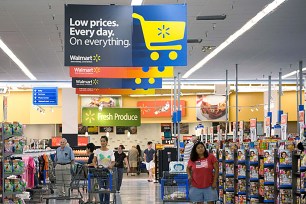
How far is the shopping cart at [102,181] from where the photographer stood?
42.3 ft

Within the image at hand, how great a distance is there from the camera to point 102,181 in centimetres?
1333

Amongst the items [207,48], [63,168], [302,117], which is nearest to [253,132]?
[302,117]

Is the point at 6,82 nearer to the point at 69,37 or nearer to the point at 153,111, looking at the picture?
the point at 153,111

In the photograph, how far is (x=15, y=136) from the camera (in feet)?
43.7

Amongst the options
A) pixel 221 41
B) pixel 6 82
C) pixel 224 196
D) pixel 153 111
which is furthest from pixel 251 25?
pixel 153 111

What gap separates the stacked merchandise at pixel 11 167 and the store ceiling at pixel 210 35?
110 inches

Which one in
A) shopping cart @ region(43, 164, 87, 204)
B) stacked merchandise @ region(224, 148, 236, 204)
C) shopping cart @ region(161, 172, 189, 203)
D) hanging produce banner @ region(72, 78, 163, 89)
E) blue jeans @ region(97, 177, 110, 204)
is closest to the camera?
shopping cart @ region(161, 172, 189, 203)

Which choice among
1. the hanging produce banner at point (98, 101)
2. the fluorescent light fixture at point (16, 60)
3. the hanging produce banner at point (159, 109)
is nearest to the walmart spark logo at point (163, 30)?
the fluorescent light fixture at point (16, 60)

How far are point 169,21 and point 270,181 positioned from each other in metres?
3.09

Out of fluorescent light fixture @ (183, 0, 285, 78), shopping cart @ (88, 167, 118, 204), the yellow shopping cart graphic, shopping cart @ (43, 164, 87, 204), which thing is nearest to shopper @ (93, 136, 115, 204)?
shopping cart @ (88, 167, 118, 204)

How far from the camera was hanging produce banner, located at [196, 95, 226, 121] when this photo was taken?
3578cm

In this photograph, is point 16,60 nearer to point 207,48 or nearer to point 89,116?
point 89,116

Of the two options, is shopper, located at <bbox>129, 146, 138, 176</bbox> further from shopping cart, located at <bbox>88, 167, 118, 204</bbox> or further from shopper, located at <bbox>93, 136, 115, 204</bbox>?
shopping cart, located at <bbox>88, 167, 118, 204</bbox>

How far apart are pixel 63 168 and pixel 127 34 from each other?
537 cm
